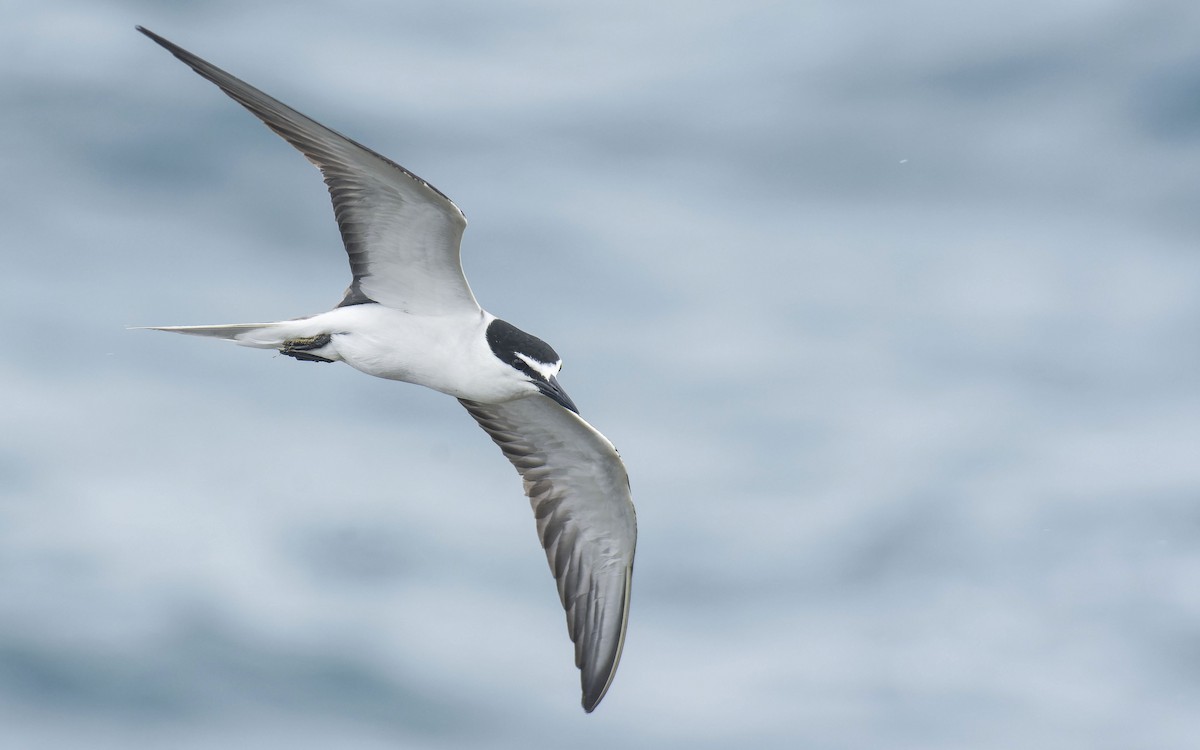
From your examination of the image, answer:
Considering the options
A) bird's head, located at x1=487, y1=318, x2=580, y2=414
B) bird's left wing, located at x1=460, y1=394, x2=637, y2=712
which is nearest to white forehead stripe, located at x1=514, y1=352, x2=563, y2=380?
bird's head, located at x1=487, y1=318, x2=580, y2=414

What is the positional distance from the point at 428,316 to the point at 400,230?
0.80 m

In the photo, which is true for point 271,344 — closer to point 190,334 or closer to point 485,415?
point 190,334

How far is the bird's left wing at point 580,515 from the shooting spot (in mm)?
14344

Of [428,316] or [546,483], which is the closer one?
[428,316]

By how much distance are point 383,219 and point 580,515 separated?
352 centimetres

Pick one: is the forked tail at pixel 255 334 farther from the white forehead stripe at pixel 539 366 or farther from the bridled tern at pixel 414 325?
the white forehead stripe at pixel 539 366

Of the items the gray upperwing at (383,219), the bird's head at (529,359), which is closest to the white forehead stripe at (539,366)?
the bird's head at (529,359)

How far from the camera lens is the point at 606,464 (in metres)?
14.4

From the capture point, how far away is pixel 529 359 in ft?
42.0

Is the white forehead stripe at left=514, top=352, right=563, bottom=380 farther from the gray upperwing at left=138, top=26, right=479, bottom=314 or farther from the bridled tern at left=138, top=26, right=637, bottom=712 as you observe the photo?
the gray upperwing at left=138, top=26, right=479, bottom=314

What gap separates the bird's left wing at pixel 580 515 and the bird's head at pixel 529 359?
4.30 feet

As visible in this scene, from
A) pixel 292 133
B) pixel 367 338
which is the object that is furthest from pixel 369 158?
pixel 367 338

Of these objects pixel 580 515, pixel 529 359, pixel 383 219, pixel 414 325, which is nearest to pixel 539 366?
pixel 529 359

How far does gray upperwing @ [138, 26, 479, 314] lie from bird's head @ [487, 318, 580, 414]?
51 cm
